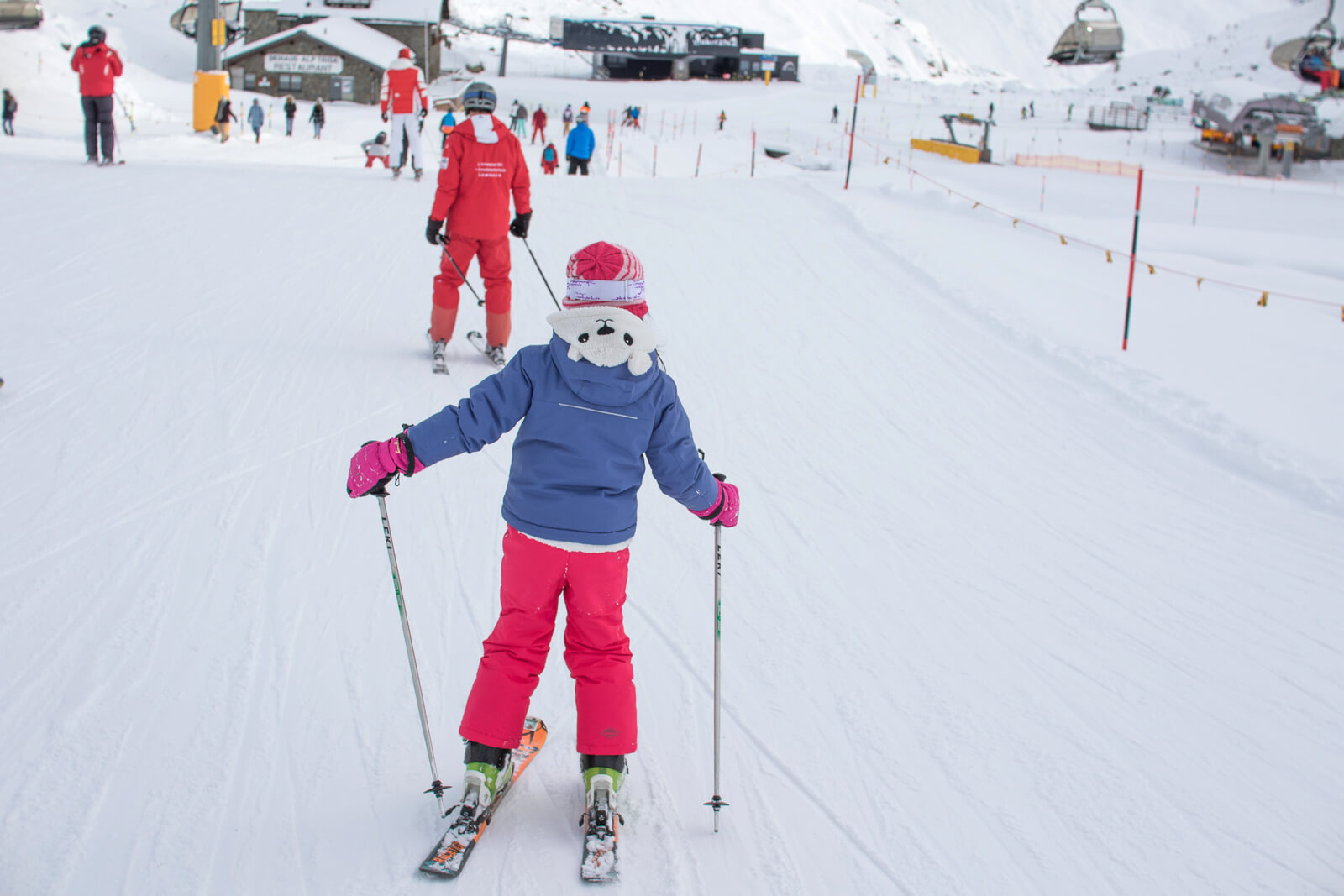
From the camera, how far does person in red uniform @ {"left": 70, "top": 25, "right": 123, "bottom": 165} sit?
12539 millimetres

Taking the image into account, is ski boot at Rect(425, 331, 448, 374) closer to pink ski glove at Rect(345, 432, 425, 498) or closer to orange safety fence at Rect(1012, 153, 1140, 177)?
pink ski glove at Rect(345, 432, 425, 498)

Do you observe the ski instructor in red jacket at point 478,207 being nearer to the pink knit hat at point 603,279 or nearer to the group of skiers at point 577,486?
the pink knit hat at point 603,279

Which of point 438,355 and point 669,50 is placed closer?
point 438,355

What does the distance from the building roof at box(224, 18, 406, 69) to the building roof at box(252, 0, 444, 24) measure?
0.81 meters

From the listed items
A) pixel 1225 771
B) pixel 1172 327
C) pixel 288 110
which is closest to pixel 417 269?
pixel 1172 327

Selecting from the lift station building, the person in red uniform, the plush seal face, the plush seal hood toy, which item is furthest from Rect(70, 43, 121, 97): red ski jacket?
the lift station building

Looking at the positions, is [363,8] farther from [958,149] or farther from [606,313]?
[606,313]

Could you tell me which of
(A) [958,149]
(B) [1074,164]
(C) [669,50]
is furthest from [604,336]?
(C) [669,50]

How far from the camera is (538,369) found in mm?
2594

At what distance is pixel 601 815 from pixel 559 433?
106cm

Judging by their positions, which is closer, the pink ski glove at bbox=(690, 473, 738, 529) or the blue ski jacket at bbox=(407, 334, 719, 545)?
the blue ski jacket at bbox=(407, 334, 719, 545)

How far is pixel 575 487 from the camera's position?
260 centimetres

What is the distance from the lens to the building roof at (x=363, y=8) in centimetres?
4438

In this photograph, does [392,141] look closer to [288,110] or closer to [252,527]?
[252,527]
